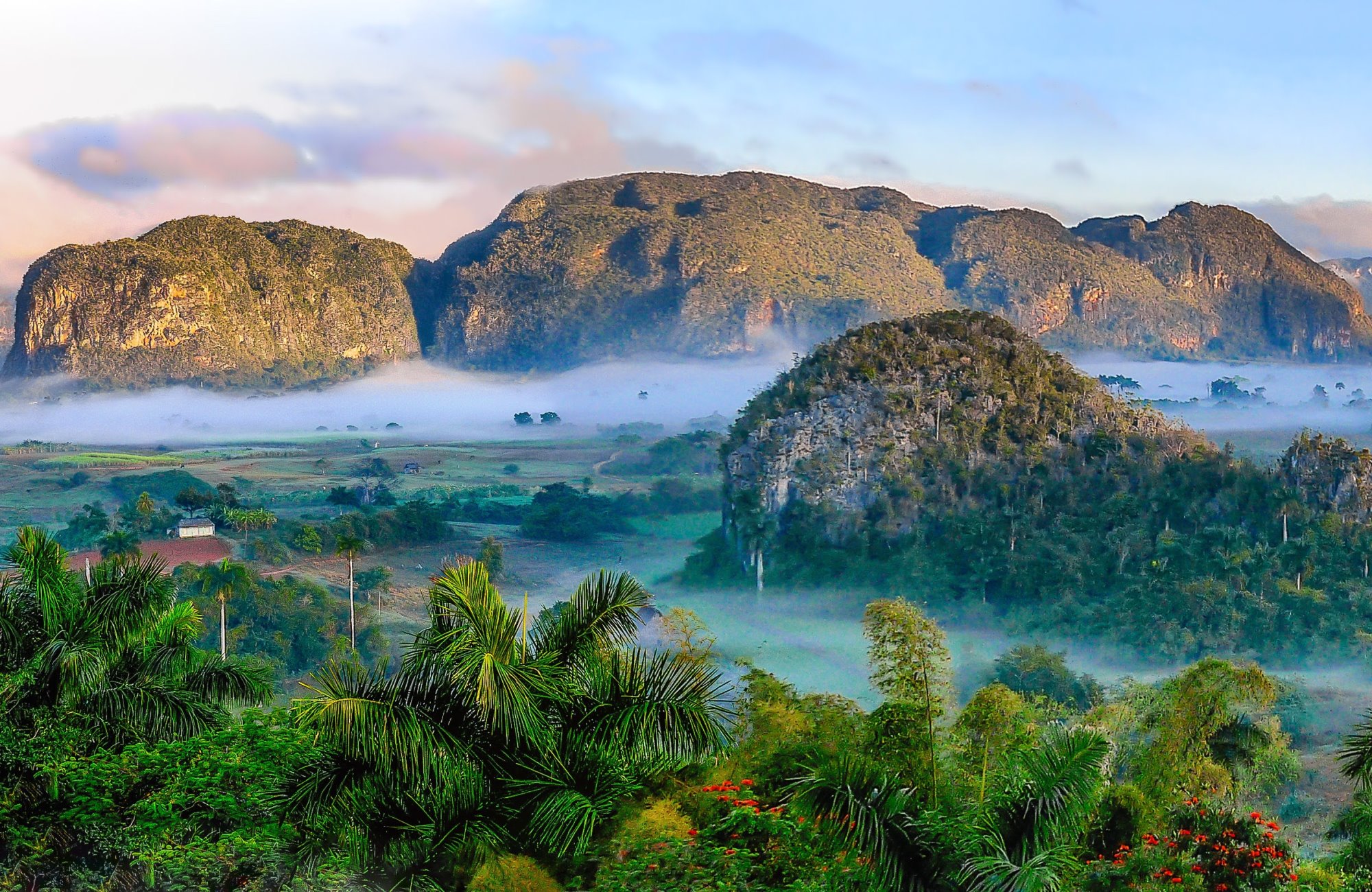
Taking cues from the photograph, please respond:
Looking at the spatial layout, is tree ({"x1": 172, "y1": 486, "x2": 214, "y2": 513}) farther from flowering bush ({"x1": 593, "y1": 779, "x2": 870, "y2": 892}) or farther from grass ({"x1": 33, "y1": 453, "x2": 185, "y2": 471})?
flowering bush ({"x1": 593, "y1": 779, "x2": 870, "y2": 892})

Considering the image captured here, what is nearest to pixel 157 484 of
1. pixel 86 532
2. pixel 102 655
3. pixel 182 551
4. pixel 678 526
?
pixel 86 532

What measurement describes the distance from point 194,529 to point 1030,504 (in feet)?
108

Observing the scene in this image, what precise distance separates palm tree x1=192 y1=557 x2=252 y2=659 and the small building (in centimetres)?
1198

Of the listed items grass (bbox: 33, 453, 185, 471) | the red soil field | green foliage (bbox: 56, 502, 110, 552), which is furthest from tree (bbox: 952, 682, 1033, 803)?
grass (bbox: 33, 453, 185, 471)

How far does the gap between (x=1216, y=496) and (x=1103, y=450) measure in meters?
4.46

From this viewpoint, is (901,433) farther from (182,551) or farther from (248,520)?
(182,551)

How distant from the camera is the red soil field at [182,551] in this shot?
4684 cm

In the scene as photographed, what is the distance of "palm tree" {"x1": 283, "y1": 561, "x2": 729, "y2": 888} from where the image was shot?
870 cm

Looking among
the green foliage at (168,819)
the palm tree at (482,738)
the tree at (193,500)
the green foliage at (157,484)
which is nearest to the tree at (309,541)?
the tree at (193,500)

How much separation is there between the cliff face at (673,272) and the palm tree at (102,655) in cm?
13268

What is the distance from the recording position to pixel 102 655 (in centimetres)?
1159

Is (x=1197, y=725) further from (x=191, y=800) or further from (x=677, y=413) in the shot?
(x=677, y=413)

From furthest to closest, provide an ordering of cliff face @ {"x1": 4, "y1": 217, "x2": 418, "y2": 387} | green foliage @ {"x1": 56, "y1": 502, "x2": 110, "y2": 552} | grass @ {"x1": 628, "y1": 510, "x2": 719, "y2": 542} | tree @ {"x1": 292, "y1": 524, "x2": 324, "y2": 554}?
1. cliff face @ {"x1": 4, "y1": 217, "x2": 418, "y2": 387}
2. grass @ {"x1": 628, "y1": 510, "x2": 719, "y2": 542}
3. green foliage @ {"x1": 56, "y1": 502, "x2": 110, "y2": 552}
4. tree @ {"x1": 292, "y1": 524, "x2": 324, "y2": 554}

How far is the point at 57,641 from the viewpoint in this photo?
11.2 meters
